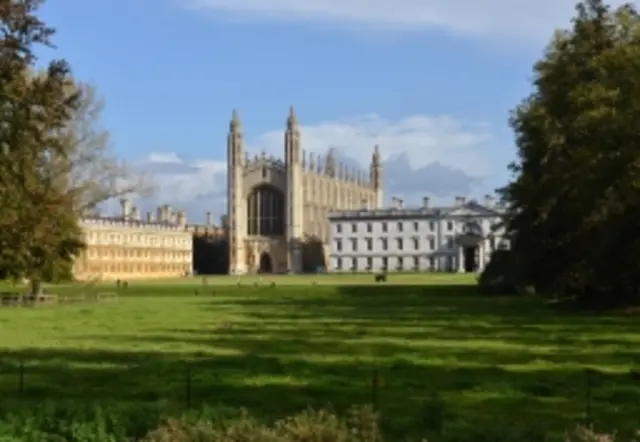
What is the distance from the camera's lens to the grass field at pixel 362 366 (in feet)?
51.7

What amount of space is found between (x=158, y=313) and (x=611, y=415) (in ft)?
107

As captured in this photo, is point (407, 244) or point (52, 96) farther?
point (407, 244)

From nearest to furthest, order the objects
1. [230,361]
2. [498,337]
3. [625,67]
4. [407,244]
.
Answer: [230,361], [498,337], [625,67], [407,244]

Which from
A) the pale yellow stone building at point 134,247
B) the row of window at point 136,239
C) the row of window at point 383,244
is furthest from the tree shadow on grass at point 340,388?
the row of window at point 383,244

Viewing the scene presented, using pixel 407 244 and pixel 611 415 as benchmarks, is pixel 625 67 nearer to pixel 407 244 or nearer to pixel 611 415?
pixel 611 415

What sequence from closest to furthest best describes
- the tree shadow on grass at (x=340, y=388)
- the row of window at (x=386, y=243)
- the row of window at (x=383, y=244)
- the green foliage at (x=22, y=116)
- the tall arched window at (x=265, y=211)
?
1. the tree shadow on grass at (x=340, y=388)
2. the green foliage at (x=22, y=116)
3. the row of window at (x=386, y=243)
4. the row of window at (x=383, y=244)
5. the tall arched window at (x=265, y=211)

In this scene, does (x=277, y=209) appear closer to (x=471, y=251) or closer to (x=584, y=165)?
(x=471, y=251)

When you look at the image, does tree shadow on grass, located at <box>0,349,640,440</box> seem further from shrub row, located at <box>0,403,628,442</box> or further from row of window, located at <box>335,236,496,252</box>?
row of window, located at <box>335,236,496,252</box>

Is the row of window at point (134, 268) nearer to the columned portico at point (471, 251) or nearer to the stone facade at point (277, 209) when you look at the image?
the stone facade at point (277, 209)

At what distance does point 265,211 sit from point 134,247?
24604mm

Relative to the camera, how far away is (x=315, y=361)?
23078mm

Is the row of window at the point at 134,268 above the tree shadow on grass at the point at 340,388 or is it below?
above

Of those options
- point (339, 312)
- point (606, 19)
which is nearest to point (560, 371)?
point (339, 312)

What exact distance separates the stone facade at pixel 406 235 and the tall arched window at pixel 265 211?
844cm
